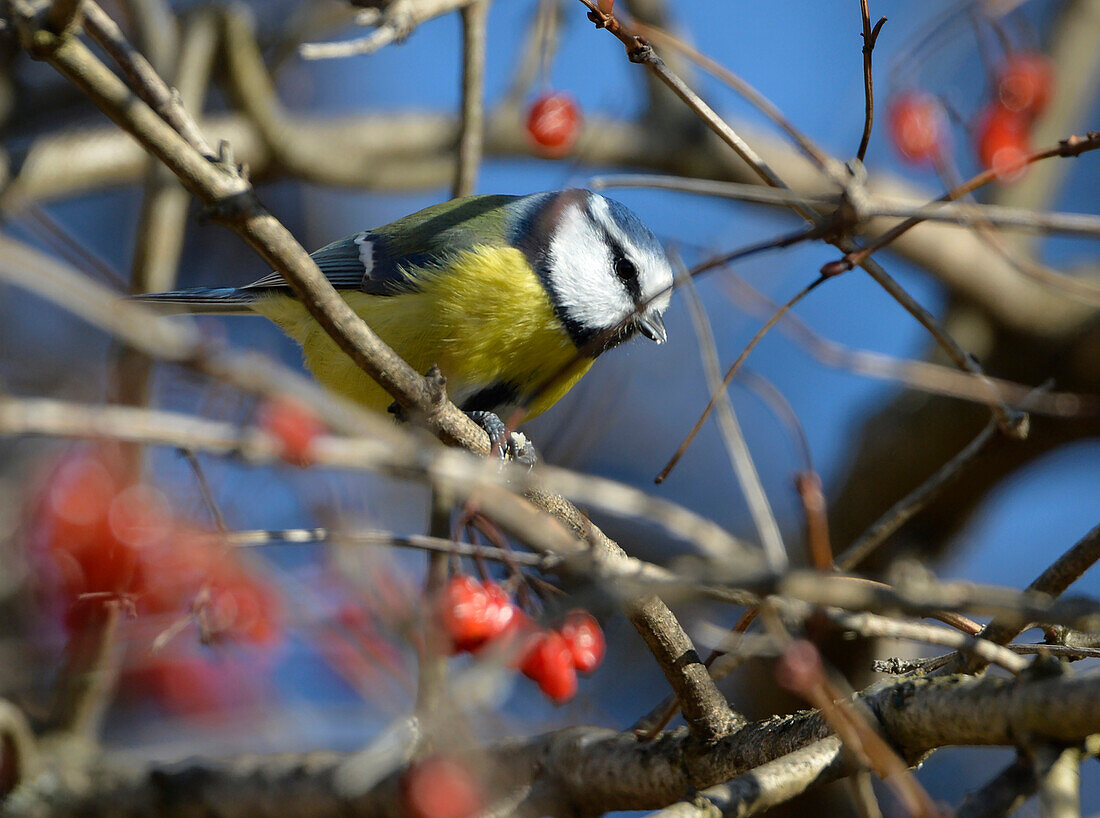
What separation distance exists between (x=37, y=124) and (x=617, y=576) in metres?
4.00

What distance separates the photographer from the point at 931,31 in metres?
1.96

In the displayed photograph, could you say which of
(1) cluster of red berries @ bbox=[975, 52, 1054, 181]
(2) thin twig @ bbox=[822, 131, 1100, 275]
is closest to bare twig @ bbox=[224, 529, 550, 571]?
(2) thin twig @ bbox=[822, 131, 1100, 275]

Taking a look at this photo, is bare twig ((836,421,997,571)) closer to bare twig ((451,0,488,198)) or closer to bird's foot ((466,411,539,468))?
bird's foot ((466,411,539,468))

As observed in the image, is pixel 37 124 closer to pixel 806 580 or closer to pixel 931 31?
pixel 931 31

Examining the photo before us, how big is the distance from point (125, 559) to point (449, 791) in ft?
2.09

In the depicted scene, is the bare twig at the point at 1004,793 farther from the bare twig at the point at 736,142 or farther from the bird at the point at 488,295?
the bird at the point at 488,295

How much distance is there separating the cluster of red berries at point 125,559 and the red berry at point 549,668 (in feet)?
1.39

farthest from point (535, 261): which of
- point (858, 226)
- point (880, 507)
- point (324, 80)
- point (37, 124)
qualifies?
point (324, 80)

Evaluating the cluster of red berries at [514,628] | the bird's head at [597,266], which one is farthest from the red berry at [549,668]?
the bird's head at [597,266]

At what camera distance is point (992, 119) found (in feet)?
7.09

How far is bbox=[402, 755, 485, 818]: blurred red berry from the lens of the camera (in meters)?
1.48

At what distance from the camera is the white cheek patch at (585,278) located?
2332 mm

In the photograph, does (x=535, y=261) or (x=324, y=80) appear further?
(x=324, y=80)

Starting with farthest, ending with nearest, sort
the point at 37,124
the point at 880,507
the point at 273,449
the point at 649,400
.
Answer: the point at 649,400 → the point at 37,124 → the point at 880,507 → the point at 273,449
